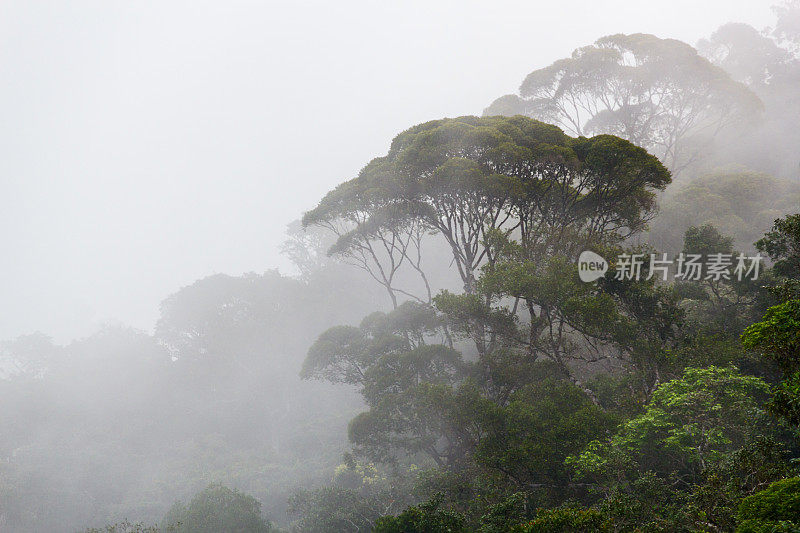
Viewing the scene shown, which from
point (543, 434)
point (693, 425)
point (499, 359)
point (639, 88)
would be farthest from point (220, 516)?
point (639, 88)

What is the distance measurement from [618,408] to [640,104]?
29.2 m

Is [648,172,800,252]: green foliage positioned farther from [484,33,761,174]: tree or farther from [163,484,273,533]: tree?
[163,484,273,533]: tree

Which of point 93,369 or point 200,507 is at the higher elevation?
point 93,369

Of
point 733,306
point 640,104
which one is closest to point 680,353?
point 733,306

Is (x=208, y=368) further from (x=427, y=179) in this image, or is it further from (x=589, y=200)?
A: (x=589, y=200)

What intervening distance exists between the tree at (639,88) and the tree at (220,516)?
31973 mm


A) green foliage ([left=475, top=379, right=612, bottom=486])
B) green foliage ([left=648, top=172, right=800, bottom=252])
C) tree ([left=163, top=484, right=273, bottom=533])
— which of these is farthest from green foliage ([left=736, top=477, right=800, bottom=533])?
green foliage ([left=648, top=172, right=800, bottom=252])

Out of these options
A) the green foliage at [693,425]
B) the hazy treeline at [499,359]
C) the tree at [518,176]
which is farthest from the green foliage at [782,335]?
the tree at [518,176]

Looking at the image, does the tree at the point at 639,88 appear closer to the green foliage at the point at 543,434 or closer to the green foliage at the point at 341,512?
the green foliage at the point at 543,434

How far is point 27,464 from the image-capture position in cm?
3098

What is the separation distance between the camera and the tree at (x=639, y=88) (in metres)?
30.1

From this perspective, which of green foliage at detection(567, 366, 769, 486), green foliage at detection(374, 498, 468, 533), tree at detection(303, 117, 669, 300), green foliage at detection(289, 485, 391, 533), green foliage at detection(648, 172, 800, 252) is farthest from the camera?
green foliage at detection(648, 172, 800, 252)

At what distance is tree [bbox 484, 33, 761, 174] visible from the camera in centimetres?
3006

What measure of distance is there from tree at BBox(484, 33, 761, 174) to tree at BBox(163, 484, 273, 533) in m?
32.0
